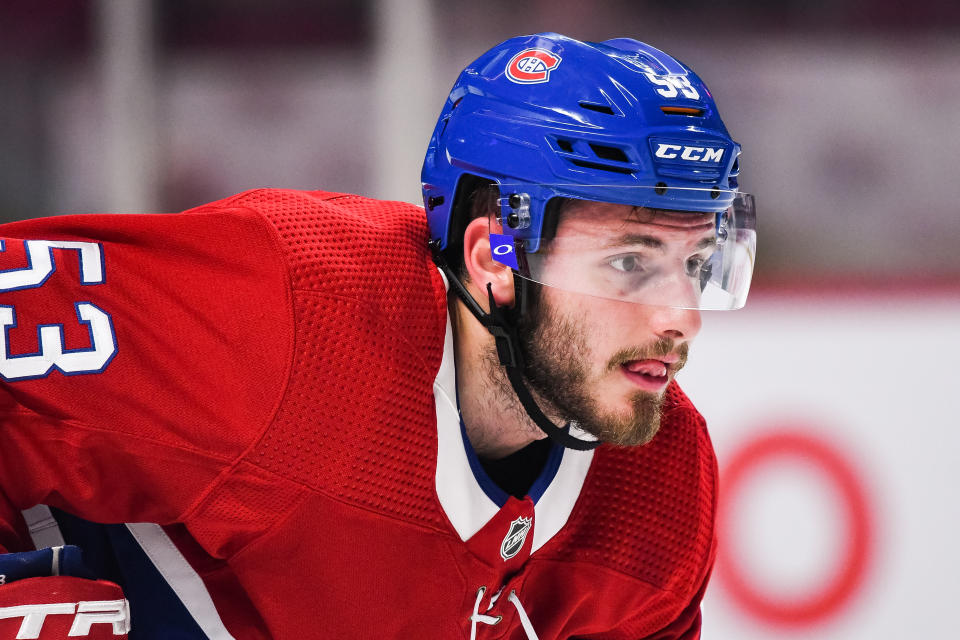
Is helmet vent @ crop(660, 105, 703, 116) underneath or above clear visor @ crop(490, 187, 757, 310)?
above

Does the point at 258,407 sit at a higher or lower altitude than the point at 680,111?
lower

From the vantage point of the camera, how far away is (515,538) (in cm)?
189

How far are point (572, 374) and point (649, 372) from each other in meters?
0.13

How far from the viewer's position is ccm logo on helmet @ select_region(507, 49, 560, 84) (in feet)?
5.92

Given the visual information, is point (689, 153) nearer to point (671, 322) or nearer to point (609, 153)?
point (609, 153)

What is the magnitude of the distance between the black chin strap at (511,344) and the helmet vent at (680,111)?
0.36 meters

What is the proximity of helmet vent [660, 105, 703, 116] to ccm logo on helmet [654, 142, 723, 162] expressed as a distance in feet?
0.20

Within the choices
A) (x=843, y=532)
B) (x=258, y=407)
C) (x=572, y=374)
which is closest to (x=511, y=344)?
(x=572, y=374)

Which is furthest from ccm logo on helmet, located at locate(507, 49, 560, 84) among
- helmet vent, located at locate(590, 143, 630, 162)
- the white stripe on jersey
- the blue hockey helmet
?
the white stripe on jersey

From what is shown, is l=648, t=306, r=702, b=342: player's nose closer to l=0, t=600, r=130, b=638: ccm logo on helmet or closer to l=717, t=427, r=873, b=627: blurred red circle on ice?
l=0, t=600, r=130, b=638: ccm logo on helmet

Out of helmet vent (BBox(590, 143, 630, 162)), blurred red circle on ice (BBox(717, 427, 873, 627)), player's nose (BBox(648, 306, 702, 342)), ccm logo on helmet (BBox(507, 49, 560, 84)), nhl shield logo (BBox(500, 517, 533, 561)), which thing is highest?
ccm logo on helmet (BBox(507, 49, 560, 84))

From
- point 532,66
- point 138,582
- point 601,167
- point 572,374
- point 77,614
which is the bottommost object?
point 138,582

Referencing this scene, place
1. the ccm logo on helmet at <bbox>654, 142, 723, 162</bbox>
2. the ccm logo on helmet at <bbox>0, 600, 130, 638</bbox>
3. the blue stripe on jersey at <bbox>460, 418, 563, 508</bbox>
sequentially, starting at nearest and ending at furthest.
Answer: the ccm logo on helmet at <bbox>0, 600, 130, 638</bbox>
the ccm logo on helmet at <bbox>654, 142, 723, 162</bbox>
the blue stripe on jersey at <bbox>460, 418, 563, 508</bbox>

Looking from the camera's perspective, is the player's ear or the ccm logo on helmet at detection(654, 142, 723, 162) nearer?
the ccm logo on helmet at detection(654, 142, 723, 162)
